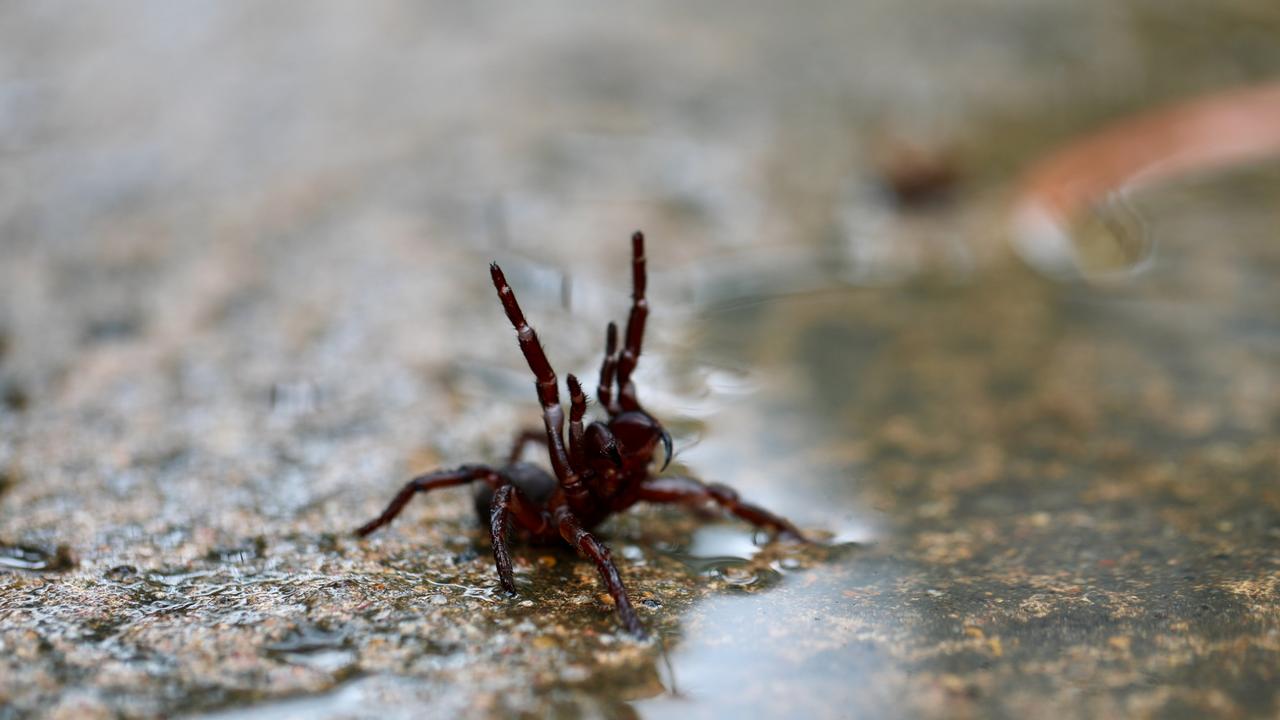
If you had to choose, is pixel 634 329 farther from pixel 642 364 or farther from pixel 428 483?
pixel 642 364

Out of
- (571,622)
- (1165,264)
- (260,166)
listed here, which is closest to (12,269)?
(260,166)

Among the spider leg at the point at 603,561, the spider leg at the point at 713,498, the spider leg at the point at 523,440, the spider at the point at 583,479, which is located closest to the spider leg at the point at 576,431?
the spider at the point at 583,479

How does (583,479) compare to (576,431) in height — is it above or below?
below

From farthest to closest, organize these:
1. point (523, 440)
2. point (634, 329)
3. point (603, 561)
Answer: point (523, 440) < point (634, 329) < point (603, 561)

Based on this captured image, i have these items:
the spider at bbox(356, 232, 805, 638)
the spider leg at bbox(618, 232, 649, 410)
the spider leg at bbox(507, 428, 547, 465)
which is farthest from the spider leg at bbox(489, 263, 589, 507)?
the spider leg at bbox(507, 428, 547, 465)

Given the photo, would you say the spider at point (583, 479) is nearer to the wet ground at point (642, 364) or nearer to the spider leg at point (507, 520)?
the spider leg at point (507, 520)

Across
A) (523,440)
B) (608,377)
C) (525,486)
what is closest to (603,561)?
(525,486)

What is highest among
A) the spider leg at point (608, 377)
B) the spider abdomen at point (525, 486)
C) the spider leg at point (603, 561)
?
the spider leg at point (608, 377)
